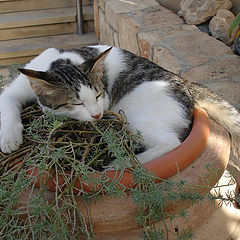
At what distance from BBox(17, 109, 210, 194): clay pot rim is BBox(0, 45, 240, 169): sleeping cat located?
0.31ft

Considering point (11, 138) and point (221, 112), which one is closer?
point (11, 138)

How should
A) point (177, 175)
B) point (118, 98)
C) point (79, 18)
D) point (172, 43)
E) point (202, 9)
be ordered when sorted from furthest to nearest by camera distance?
point (79, 18) < point (202, 9) < point (172, 43) < point (118, 98) < point (177, 175)

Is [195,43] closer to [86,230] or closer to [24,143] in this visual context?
[24,143]

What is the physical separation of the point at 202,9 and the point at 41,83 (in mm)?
1915

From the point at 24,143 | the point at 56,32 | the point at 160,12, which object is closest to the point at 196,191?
the point at 24,143

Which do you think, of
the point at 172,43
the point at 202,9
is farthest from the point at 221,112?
the point at 202,9

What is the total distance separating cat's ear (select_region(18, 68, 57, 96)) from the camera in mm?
1218

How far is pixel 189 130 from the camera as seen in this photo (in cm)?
138

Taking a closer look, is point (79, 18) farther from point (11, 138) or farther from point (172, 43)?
point (11, 138)

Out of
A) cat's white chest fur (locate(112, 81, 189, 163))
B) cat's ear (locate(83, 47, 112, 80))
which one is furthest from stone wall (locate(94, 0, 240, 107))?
cat's ear (locate(83, 47, 112, 80))

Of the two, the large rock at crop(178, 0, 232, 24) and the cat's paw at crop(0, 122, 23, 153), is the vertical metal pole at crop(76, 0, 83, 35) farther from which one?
the cat's paw at crop(0, 122, 23, 153)

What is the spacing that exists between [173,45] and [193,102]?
104 centimetres

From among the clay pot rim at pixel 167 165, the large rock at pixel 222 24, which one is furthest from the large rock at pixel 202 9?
the clay pot rim at pixel 167 165

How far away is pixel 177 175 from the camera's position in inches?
44.2
